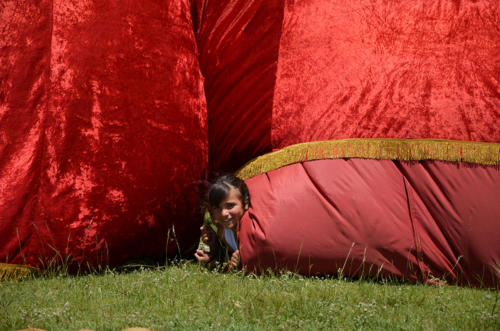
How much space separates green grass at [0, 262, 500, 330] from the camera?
4.64 feet

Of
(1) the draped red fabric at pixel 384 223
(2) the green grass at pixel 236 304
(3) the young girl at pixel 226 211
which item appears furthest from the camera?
(3) the young girl at pixel 226 211

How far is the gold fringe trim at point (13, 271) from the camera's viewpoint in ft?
6.37

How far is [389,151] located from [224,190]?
0.77 metres

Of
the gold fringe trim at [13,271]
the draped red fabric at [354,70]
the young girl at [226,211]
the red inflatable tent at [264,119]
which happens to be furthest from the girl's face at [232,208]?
the gold fringe trim at [13,271]

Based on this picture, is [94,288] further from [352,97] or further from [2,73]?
[352,97]

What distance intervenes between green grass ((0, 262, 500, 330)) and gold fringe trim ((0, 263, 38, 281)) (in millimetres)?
61

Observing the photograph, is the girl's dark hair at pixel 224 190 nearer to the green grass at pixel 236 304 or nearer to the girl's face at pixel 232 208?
the girl's face at pixel 232 208

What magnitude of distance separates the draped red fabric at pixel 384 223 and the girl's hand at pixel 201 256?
0.79ft

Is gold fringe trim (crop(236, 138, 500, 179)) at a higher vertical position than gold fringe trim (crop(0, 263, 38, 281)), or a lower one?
higher

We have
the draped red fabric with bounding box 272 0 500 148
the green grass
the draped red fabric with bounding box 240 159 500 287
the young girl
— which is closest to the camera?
the green grass

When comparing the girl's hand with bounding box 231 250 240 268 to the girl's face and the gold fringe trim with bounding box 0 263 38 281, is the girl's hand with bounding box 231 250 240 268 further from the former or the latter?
the gold fringe trim with bounding box 0 263 38 281

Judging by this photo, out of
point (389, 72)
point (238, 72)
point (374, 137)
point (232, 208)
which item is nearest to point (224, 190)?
point (232, 208)

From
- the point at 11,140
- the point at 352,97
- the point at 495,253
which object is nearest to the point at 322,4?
the point at 352,97

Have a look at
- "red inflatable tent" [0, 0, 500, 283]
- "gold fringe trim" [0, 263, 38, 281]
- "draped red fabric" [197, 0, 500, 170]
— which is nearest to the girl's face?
"red inflatable tent" [0, 0, 500, 283]
